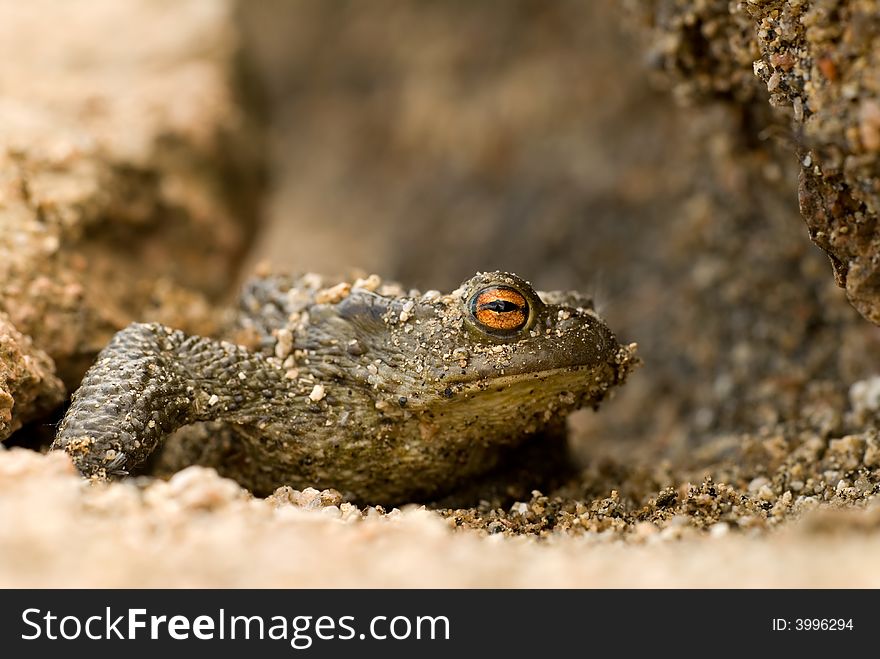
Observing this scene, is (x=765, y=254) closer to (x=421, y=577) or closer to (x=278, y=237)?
(x=421, y=577)

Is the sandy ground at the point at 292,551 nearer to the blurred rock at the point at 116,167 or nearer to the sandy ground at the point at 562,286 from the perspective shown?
the sandy ground at the point at 562,286

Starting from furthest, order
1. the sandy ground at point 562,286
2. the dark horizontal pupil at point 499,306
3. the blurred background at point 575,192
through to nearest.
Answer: the blurred background at point 575,192 < the dark horizontal pupil at point 499,306 < the sandy ground at point 562,286

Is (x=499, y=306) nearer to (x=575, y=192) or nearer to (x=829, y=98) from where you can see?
(x=829, y=98)

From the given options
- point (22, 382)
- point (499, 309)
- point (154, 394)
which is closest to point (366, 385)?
point (499, 309)

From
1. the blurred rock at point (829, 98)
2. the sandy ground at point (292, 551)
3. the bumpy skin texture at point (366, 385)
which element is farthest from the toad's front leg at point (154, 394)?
the blurred rock at point (829, 98)

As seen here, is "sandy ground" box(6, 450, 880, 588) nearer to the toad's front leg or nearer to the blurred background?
the toad's front leg

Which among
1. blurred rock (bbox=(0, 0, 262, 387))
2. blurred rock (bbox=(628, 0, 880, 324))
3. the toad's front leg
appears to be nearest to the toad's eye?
the toad's front leg
